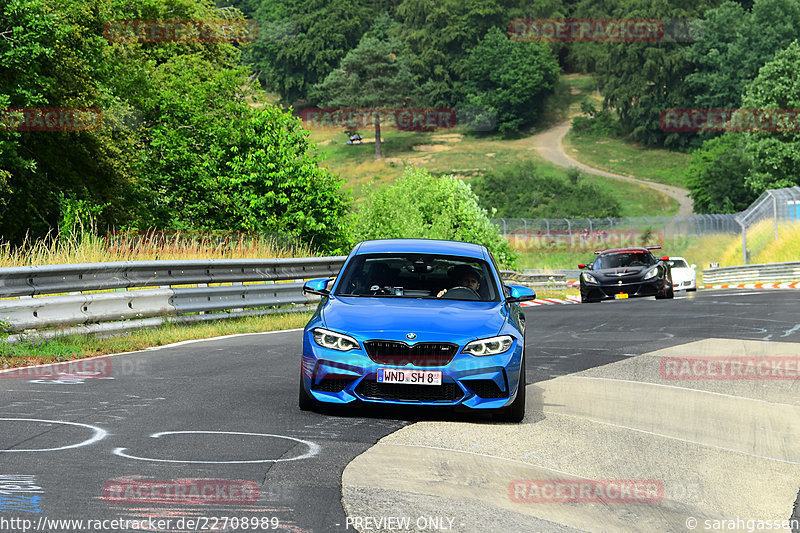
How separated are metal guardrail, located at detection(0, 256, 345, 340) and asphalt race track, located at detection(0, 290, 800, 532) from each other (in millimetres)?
1210

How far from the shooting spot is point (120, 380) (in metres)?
10.5

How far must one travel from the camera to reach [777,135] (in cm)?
8119

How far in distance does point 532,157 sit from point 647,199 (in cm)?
2235

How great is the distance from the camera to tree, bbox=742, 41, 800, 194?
7906 cm

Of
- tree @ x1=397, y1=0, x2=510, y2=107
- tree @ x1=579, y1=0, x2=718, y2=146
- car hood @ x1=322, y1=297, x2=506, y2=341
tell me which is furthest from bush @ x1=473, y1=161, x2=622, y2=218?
car hood @ x1=322, y1=297, x2=506, y2=341

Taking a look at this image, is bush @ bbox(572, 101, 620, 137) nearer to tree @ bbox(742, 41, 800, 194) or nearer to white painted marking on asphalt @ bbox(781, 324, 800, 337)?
tree @ bbox(742, 41, 800, 194)

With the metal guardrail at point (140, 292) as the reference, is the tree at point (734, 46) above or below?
above

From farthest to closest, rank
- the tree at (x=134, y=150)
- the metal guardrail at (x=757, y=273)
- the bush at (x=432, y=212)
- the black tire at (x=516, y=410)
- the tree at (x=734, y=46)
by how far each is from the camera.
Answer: the tree at (x=734, y=46), the bush at (x=432, y=212), the metal guardrail at (x=757, y=273), the tree at (x=134, y=150), the black tire at (x=516, y=410)

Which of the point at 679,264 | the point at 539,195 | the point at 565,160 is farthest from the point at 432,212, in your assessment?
the point at 565,160

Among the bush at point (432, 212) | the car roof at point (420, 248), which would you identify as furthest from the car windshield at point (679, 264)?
the car roof at point (420, 248)

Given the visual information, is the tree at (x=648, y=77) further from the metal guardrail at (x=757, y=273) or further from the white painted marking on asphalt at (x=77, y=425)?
the white painted marking on asphalt at (x=77, y=425)

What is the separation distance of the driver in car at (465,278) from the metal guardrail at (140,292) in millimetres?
5438

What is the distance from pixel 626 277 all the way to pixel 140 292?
1636 centimetres

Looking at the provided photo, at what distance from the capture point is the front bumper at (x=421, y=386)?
328 inches
